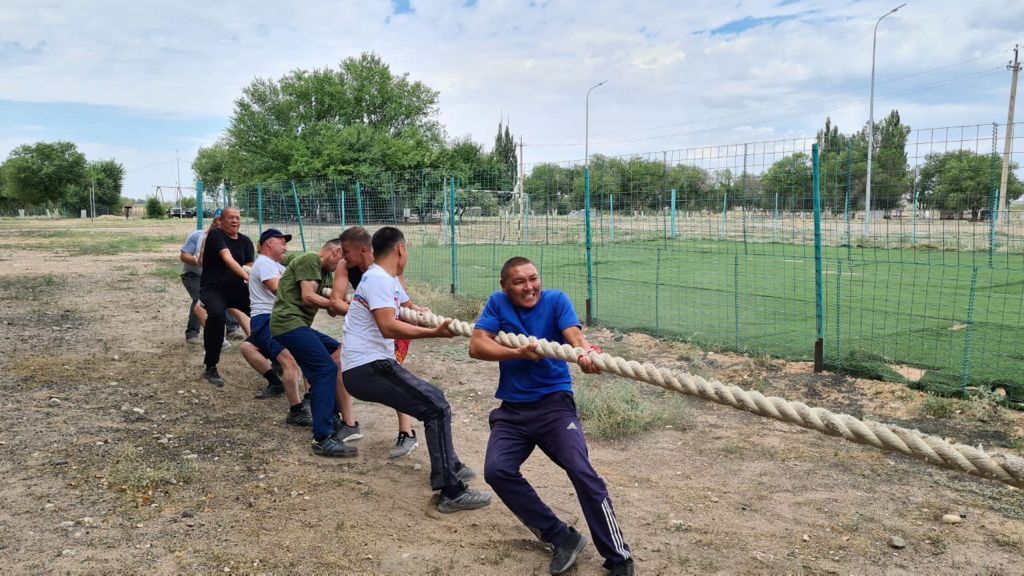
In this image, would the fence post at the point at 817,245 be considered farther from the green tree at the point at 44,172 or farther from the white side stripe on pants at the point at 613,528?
the green tree at the point at 44,172

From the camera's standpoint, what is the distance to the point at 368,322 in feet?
14.5

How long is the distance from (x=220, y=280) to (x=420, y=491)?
11.7 feet

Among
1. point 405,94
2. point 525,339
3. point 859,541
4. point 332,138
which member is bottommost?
point 859,541

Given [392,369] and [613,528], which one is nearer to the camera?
[613,528]

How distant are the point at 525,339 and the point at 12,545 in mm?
2703

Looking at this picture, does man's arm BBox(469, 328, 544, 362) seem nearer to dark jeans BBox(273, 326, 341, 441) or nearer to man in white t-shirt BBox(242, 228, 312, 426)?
dark jeans BBox(273, 326, 341, 441)

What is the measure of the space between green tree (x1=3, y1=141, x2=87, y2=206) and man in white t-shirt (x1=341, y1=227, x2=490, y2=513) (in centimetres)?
8424

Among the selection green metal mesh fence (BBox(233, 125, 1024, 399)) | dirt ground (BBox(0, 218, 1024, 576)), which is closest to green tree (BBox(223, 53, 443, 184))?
green metal mesh fence (BBox(233, 125, 1024, 399))

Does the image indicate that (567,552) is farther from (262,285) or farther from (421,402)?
(262,285)

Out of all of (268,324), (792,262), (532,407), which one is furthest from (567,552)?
(792,262)

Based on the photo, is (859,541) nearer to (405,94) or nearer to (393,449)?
(393,449)

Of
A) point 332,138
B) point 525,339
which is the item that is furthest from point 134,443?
point 332,138

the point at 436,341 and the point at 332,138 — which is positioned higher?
the point at 332,138

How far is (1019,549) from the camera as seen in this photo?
3588mm
